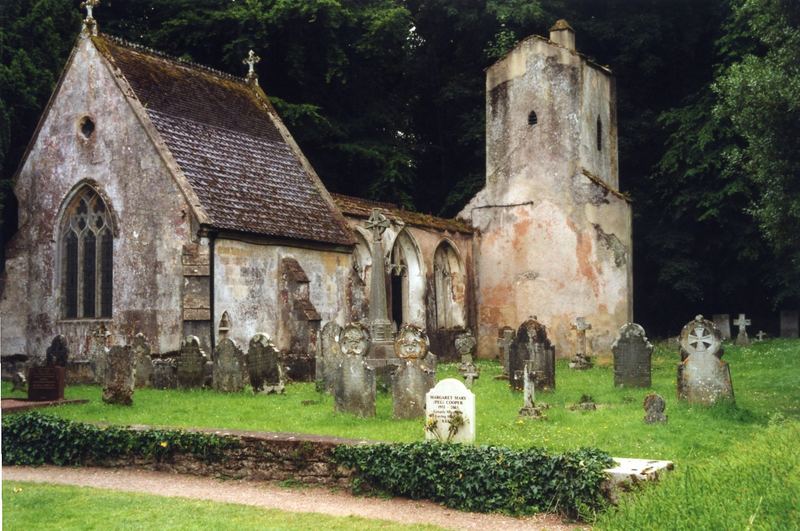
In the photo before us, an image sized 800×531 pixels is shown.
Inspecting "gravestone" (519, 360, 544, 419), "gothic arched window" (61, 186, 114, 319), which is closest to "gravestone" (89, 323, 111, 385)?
"gothic arched window" (61, 186, 114, 319)

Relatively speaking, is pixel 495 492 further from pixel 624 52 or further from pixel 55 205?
pixel 624 52

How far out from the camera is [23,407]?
15648 mm

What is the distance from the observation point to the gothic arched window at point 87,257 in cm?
2192

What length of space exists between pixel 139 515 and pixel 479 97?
3043 cm

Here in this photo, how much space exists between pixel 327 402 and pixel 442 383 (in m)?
5.26

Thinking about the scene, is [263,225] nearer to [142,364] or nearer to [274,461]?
[142,364]

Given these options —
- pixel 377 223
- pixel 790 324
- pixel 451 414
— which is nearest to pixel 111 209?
pixel 377 223

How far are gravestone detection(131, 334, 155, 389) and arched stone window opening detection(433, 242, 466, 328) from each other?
1211 cm

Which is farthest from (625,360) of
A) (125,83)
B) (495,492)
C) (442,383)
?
(125,83)

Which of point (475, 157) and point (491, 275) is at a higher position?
point (475, 157)

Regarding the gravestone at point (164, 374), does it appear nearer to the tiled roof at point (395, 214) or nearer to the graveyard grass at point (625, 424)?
the graveyard grass at point (625, 424)

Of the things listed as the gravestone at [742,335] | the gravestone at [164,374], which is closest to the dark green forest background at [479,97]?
the gravestone at [742,335]

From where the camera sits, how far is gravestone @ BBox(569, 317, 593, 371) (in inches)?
955

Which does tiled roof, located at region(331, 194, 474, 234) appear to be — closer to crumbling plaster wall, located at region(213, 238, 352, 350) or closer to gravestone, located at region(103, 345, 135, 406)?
crumbling plaster wall, located at region(213, 238, 352, 350)
